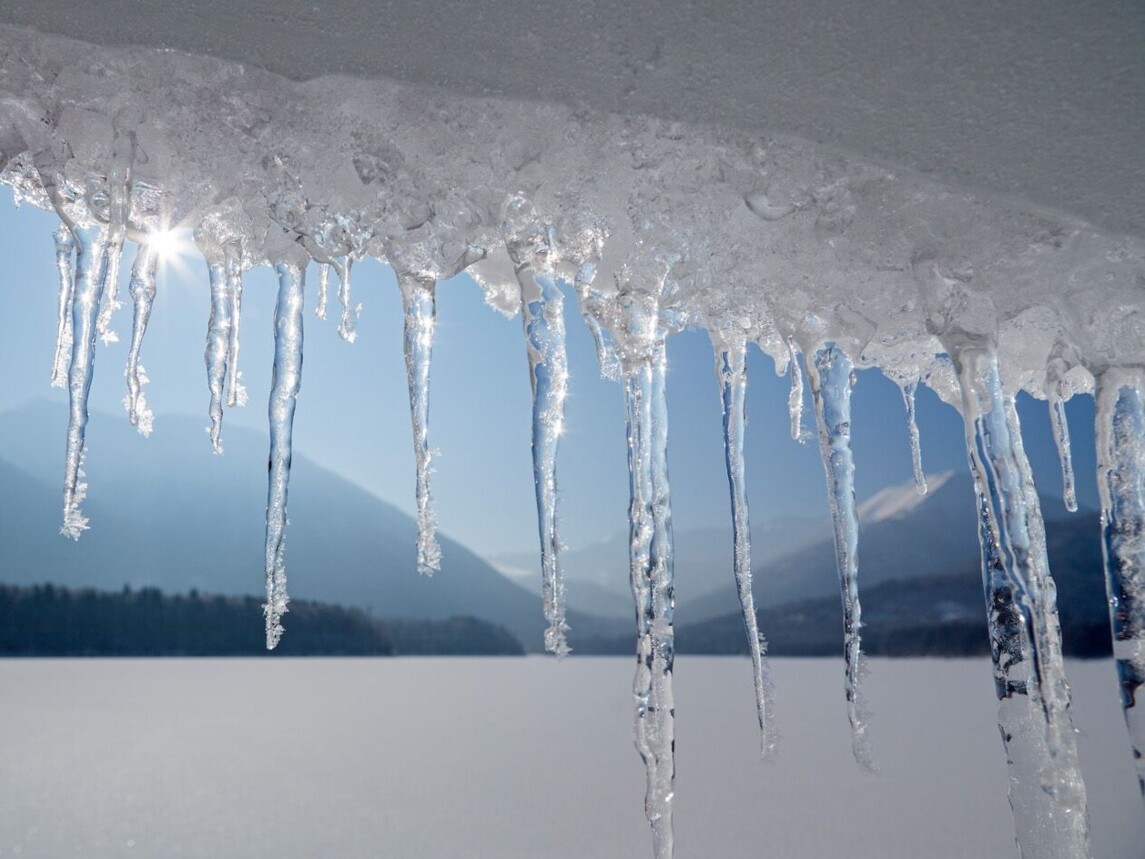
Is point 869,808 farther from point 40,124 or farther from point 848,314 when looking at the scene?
point 40,124

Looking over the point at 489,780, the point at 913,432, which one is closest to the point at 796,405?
the point at 913,432

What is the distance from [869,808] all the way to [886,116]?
4.24 meters

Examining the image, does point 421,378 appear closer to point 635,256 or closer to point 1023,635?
point 635,256

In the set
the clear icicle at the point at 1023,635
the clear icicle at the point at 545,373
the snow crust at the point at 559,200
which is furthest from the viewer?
the clear icicle at the point at 545,373

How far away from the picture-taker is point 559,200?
1.20m

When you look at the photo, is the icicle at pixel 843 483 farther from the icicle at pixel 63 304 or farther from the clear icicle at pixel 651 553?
the icicle at pixel 63 304

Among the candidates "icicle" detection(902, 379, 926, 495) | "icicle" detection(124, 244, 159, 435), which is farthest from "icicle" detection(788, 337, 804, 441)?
"icicle" detection(124, 244, 159, 435)

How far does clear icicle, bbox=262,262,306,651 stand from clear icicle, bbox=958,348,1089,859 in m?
1.20

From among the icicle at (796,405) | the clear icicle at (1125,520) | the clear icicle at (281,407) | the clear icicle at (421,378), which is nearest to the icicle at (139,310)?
the clear icicle at (281,407)

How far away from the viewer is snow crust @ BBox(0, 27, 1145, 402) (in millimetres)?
1046

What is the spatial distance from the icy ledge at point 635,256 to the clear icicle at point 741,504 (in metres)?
0.12

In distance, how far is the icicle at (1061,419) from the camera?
5.15ft

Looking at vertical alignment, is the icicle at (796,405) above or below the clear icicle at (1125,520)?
above

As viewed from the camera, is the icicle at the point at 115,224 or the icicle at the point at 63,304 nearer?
the icicle at the point at 115,224
